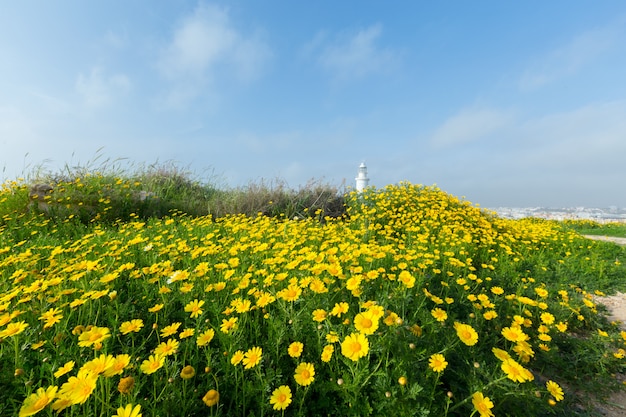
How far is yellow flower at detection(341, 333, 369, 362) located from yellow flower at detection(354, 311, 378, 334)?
0.12 ft

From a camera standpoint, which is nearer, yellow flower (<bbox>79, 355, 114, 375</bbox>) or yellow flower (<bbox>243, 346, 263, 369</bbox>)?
yellow flower (<bbox>79, 355, 114, 375</bbox>)

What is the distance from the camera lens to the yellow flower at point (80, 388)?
1102 millimetres

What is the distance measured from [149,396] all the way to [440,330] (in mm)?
1740

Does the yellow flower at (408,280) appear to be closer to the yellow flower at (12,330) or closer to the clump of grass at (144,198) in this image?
the yellow flower at (12,330)

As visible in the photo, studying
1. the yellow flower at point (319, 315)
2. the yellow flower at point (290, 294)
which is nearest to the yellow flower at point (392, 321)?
the yellow flower at point (319, 315)

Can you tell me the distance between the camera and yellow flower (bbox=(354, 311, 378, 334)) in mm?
1360

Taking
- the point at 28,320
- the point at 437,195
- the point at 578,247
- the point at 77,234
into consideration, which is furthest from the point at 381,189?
the point at 28,320

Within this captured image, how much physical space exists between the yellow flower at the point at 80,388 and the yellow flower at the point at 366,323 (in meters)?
1.10

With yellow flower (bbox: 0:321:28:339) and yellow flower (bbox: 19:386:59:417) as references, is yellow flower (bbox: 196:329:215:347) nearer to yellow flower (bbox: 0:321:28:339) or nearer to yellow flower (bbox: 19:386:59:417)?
yellow flower (bbox: 19:386:59:417)

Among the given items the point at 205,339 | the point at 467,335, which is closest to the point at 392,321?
the point at 467,335

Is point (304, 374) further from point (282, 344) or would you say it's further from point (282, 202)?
point (282, 202)

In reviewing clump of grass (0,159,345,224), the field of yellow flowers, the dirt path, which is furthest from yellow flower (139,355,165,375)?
clump of grass (0,159,345,224)

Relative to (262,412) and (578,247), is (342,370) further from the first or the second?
(578,247)

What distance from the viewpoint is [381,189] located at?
25.7 ft
